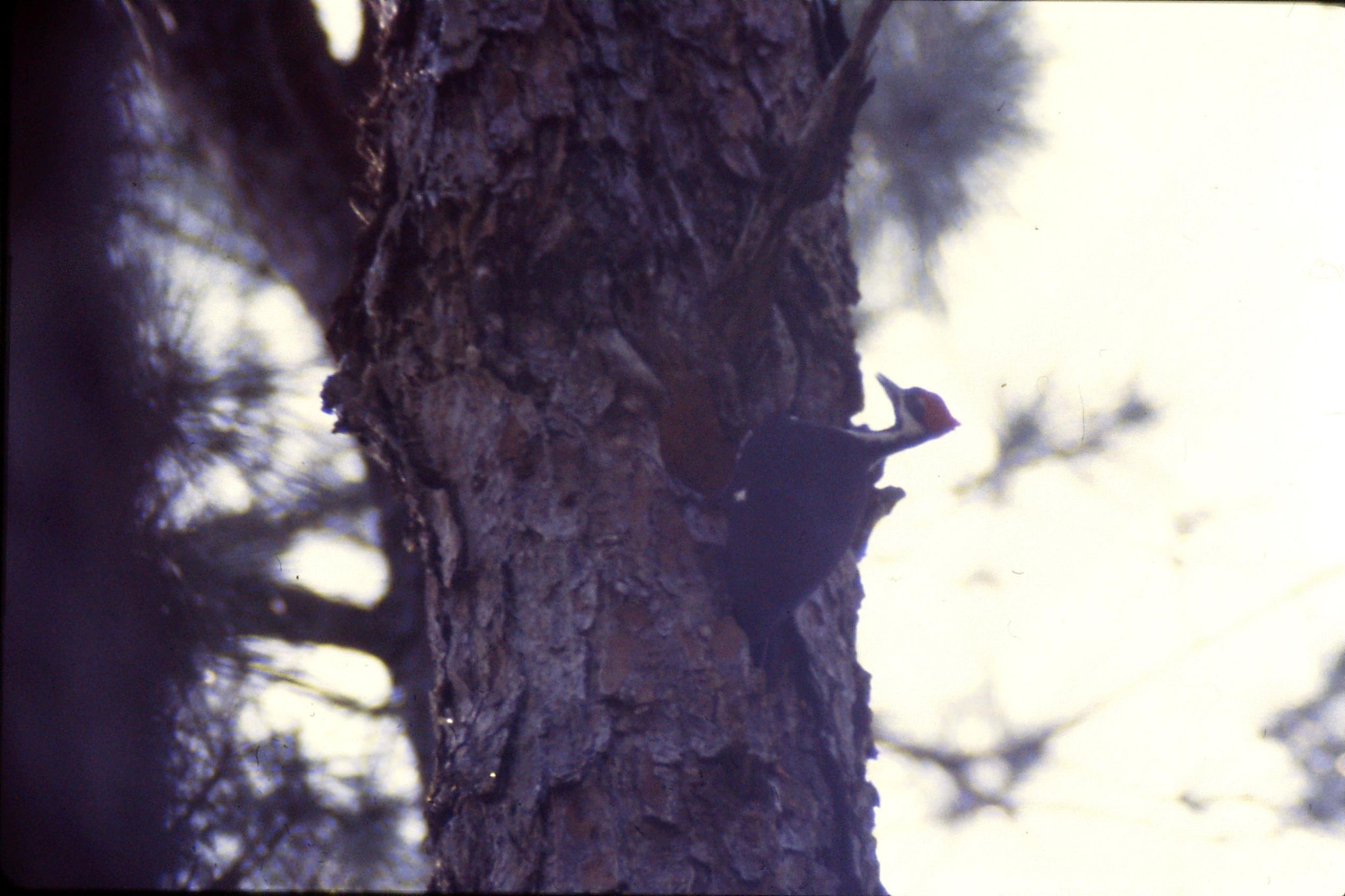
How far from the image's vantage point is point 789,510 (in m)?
1.62

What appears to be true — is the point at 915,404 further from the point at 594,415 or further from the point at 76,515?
the point at 76,515

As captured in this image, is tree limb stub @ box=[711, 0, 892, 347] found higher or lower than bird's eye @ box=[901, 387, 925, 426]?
lower

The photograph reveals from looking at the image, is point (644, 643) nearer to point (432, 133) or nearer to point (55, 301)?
point (432, 133)

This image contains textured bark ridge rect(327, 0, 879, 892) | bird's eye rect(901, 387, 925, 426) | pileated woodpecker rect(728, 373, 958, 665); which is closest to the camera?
textured bark ridge rect(327, 0, 879, 892)

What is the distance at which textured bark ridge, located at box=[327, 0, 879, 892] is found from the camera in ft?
3.59

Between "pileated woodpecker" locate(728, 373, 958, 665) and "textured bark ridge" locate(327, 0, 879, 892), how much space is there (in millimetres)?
39

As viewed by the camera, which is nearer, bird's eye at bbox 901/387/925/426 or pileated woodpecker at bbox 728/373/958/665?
pileated woodpecker at bbox 728/373/958/665

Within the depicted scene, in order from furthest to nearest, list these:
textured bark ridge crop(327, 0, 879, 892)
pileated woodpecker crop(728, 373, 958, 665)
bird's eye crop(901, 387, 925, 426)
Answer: bird's eye crop(901, 387, 925, 426), pileated woodpecker crop(728, 373, 958, 665), textured bark ridge crop(327, 0, 879, 892)

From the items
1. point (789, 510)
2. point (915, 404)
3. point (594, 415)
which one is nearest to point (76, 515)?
point (594, 415)

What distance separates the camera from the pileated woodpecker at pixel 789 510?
1.27 meters

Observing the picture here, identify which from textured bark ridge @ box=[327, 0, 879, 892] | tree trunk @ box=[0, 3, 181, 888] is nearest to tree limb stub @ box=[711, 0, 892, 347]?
textured bark ridge @ box=[327, 0, 879, 892]

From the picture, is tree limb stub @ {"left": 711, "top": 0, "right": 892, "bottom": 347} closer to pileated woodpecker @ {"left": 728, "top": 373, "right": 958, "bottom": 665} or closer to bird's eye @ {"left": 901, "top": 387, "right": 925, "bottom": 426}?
pileated woodpecker @ {"left": 728, "top": 373, "right": 958, "bottom": 665}

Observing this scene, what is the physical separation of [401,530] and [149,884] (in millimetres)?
746

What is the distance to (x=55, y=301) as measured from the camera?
4.56 ft
